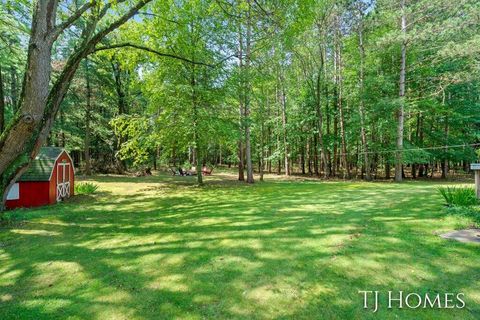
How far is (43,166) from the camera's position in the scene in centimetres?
1010

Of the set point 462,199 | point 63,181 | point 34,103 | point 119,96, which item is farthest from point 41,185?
point 119,96

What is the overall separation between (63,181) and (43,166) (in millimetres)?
1107

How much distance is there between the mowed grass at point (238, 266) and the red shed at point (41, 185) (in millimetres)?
3523

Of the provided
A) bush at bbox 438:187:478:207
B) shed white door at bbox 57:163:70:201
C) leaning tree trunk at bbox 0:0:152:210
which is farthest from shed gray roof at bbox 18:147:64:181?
bush at bbox 438:187:478:207

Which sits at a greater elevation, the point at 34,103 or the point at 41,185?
the point at 34,103

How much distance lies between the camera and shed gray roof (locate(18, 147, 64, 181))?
9.53m

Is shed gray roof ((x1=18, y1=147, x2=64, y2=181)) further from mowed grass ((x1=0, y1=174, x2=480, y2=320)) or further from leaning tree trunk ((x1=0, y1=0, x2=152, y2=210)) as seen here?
leaning tree trunk ((x1=0, y1=0, x2=152, y2=210))

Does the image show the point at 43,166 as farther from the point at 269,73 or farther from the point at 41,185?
the point at 269,73

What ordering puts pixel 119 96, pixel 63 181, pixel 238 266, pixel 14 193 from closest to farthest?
pixel 238 266
pixel 14 193
pixel 63 181
pixel 119 96

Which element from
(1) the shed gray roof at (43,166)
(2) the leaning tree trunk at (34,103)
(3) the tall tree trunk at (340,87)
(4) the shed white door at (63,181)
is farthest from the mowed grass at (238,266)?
(3) the tall tree trunk at (340,87)

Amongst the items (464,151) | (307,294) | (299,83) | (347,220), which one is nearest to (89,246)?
(307,294)

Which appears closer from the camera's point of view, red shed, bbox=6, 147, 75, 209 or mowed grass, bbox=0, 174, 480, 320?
mowed grass, bbox=0, 174, 480, 320

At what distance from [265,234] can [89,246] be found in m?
3.36

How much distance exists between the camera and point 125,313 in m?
2.61
